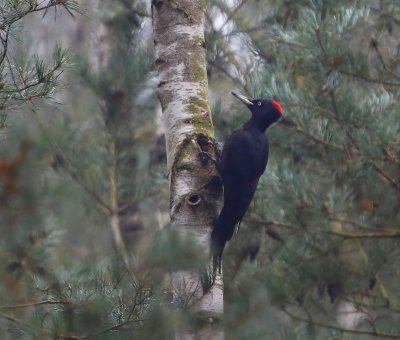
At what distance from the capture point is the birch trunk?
3.24 m

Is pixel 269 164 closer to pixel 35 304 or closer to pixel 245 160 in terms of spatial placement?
pixel 245 160

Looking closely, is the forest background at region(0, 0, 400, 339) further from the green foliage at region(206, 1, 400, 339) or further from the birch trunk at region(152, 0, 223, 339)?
the birch trunk at region(152, 0, 223, 339)

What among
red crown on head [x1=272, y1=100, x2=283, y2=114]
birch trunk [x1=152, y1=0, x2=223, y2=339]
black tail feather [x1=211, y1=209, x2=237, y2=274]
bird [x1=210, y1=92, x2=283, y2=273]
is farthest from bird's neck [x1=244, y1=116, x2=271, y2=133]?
birch trunk [x1=152, y1=0, x2=223, y2=339]

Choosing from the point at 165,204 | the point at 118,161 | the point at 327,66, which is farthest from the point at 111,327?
the point at 165,204

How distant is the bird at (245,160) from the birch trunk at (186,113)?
487 millimetres

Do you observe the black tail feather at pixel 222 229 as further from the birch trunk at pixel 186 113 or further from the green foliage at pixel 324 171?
the green foliage at pixel 324 171

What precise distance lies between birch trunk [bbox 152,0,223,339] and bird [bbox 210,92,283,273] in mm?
487

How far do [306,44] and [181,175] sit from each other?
1.46 metres

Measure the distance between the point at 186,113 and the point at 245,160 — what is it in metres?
1.07

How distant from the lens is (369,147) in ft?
14.2

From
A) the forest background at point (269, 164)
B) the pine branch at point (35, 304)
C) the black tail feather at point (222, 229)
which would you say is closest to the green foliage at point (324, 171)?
the forest background at point (269, 164)

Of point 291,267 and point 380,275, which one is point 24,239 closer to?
point 291,267

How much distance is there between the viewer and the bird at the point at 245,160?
4.07m

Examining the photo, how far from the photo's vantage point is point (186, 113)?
339cm
